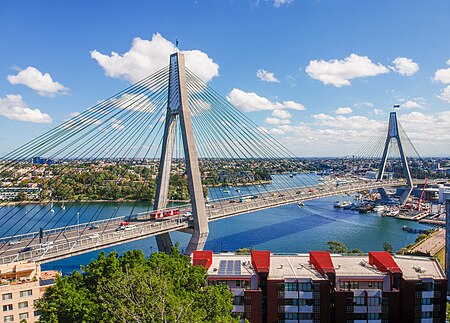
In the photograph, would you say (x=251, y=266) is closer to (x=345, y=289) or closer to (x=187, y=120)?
(x=345, y=289)

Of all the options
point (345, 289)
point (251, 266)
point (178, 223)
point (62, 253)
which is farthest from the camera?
point (178, 223)

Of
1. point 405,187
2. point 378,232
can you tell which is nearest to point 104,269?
point 378,232

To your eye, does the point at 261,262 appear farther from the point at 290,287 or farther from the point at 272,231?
the point at 272,231

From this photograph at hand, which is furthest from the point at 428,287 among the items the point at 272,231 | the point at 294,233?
the point at 272,231

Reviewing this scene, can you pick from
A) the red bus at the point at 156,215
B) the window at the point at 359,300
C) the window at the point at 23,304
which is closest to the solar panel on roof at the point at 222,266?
the window at the point at 359,300

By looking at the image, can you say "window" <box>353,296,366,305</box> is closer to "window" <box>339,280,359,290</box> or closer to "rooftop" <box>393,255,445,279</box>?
"window" <box>339,280,359,290</box>

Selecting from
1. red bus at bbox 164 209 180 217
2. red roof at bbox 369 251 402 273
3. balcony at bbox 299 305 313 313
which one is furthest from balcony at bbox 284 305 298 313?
red bus at bbox 164 209 180 217
